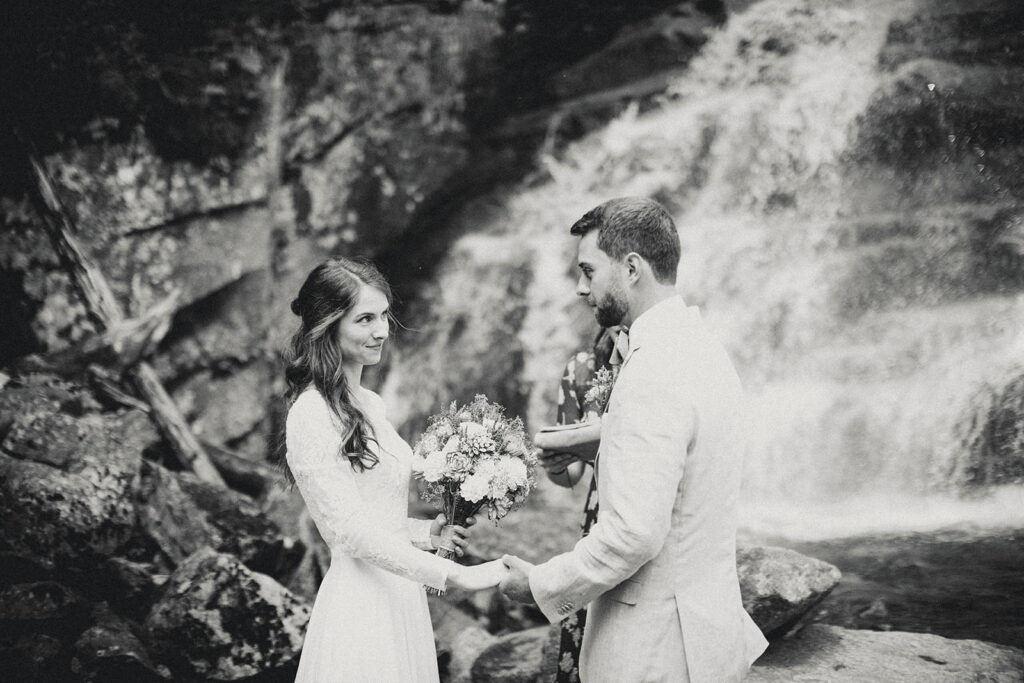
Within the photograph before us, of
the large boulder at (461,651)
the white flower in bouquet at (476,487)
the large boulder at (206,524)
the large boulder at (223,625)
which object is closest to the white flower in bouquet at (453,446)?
the white flower in bouquet at (476,487)

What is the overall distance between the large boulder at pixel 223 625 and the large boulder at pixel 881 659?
9.20 feet

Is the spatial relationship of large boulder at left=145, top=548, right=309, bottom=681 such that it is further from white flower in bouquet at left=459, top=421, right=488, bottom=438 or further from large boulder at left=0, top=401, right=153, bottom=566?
white flower in bouquet at left=459, top=421, right=488, bottom=438

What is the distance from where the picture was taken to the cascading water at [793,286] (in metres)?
6.79

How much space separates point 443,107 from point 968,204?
5.79 meters

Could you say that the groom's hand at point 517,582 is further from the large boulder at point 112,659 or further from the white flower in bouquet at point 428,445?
the large boulder at point 112,659

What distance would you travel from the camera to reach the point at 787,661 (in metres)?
4.66

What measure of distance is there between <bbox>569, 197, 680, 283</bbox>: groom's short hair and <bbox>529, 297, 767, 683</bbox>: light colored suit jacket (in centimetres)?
20

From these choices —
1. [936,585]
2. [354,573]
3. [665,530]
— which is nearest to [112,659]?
[354,573]

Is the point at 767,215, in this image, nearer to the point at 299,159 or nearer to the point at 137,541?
the point at 299,159

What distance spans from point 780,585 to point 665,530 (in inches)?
102

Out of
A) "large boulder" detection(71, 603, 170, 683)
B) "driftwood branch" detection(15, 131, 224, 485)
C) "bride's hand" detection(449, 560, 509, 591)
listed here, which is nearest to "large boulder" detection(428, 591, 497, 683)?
"large boulder" detection(71, 603, 170, 683)

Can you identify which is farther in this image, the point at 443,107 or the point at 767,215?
the point at 443,107

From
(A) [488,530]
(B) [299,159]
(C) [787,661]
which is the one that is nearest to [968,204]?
(C) [787,661]

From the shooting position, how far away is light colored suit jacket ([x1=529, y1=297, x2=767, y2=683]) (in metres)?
2.46
